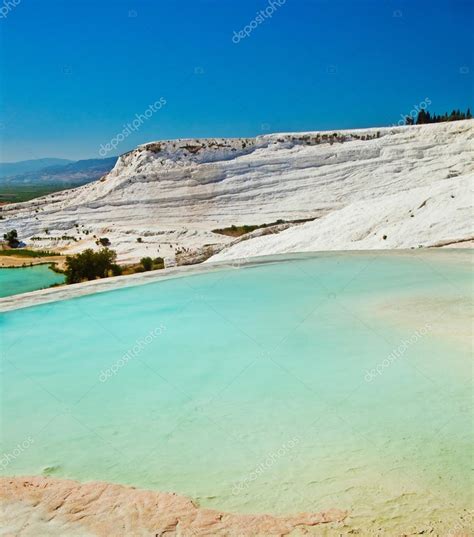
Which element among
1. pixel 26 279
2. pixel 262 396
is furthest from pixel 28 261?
pixel 262 396

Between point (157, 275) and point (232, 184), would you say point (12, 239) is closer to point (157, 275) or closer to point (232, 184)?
point (232, 184)

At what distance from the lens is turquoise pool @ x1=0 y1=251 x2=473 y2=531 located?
404 cm

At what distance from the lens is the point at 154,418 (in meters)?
5.43

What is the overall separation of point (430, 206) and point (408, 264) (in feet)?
18.1

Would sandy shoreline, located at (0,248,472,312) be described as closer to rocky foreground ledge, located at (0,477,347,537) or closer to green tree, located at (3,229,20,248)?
rocky foreground ledge, located at (0,477,347,537)

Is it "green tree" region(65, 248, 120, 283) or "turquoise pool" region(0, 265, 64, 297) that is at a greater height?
"green tree" region(65, 248, 120, 283)

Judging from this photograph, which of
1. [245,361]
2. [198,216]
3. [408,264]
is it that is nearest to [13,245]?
[198,216]

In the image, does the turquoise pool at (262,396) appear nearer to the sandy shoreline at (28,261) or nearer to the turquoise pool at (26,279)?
the turquoise pool at (26,279)

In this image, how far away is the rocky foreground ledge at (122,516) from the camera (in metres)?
3.48

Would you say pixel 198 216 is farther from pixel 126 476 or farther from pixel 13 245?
pixel 126 476

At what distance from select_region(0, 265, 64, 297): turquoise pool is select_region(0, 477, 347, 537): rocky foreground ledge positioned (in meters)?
14.6

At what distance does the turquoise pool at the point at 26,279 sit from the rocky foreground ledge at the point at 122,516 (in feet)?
48.0

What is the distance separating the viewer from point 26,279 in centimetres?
2086

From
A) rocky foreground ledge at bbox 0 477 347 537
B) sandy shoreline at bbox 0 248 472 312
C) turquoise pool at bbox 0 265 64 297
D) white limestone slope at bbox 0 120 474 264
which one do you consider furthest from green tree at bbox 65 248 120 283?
rocky foreground ledge at bbox 0 477 347 537
